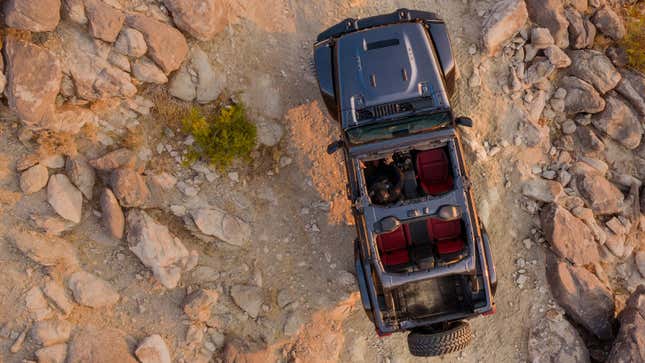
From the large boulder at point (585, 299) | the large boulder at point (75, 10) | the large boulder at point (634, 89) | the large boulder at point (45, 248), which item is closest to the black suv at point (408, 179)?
the large boulder at point (585, 299)

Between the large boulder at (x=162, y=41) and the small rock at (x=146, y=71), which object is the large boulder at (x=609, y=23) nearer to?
the large boulder at (x=162, y=41)

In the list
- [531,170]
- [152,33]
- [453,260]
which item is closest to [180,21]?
[152,33]

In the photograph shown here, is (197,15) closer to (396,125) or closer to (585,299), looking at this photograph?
(396,125)

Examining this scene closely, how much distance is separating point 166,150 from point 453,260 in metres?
4.61

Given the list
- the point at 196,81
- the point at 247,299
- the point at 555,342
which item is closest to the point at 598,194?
the point at 555,342

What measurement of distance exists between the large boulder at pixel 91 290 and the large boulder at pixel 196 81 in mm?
3013

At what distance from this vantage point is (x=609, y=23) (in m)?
9.01

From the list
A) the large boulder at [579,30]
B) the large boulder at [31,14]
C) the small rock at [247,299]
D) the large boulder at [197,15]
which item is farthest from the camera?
the large boulder at [579,30]

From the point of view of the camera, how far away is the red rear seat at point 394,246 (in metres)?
7.59

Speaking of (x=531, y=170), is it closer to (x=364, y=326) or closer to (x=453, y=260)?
(x=453, y=260)

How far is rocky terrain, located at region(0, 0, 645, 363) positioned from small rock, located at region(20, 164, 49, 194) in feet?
0.06

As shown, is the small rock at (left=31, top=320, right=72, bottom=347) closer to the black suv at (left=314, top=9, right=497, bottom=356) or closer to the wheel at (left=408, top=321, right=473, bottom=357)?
the black suv at (left=314, top=9, right=497, bottom=356)

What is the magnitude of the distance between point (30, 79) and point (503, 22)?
7.23 metres

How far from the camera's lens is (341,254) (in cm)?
864
